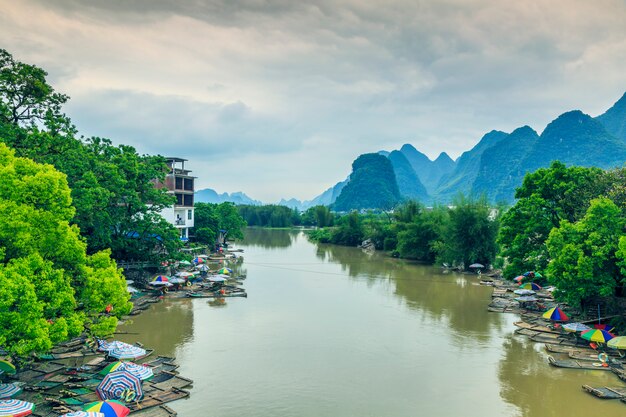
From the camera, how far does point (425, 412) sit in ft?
45.4

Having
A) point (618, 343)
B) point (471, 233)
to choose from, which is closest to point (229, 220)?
point (471, 233)

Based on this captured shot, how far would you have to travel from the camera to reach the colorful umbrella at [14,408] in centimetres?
1106

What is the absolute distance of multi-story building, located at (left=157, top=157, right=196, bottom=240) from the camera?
42.8 metres

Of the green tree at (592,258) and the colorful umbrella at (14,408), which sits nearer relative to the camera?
the colorful umbrella at (14,408)

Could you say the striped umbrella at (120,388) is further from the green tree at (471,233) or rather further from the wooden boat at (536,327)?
the green tree at (471,233)

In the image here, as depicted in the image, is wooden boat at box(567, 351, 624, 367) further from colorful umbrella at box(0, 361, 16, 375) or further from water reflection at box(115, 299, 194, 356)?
colorful umbrella at box(0, 361, 16, 375)

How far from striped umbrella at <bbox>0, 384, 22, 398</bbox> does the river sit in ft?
14.3

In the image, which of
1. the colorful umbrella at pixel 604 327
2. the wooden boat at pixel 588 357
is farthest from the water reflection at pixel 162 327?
the colorful umbrella at pixel 604 327

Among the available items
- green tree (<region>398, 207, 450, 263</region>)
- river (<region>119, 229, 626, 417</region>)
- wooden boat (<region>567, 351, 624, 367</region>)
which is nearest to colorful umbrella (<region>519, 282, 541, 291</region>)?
river (<region>119, 229, 626, 417</region>)

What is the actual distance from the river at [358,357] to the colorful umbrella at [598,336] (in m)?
1.86

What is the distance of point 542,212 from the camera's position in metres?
28.1

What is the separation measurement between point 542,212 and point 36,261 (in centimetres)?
2678

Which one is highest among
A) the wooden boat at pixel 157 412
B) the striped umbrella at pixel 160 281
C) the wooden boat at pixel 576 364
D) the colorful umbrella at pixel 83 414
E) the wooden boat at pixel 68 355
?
the striped umbrella at pixel 160 281

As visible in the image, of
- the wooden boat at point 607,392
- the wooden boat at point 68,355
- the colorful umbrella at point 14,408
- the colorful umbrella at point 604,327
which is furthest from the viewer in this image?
the colorful umbrella at point 604,327
